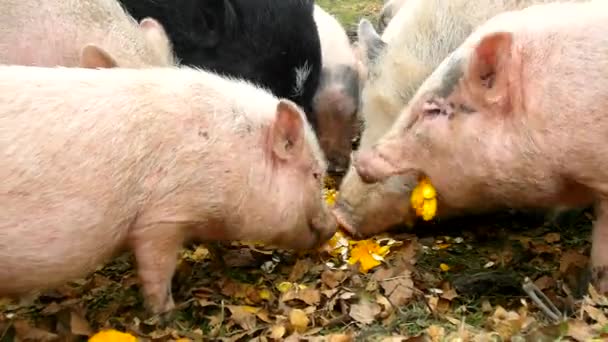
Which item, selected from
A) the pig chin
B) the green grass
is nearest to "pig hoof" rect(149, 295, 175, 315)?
the pig chin

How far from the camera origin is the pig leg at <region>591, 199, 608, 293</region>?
409 cm

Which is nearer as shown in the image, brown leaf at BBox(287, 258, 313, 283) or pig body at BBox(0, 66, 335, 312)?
pig body at BBox(0, 66, 335, 312)

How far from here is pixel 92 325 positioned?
4.11 meters

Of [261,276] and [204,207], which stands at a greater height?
[204,207]

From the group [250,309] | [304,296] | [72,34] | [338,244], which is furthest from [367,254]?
[72,34]

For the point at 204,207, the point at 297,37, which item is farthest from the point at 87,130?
the point at 297,37

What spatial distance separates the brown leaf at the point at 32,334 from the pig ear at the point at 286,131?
124 cm

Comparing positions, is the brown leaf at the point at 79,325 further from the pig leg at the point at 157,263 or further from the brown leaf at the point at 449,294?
the brown leaf at the point at 449,294

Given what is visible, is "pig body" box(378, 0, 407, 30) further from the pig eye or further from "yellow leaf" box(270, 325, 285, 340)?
"yellow leaf" box(270, 325, 285, 340)

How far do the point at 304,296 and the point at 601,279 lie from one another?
130 centimetres

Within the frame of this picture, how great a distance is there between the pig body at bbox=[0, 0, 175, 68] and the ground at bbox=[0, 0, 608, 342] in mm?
1098

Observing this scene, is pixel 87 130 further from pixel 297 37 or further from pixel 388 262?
pixel 297 37

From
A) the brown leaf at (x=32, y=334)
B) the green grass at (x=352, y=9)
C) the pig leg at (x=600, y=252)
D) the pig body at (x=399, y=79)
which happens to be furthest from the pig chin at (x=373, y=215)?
the green grass at (x=352, y=9)

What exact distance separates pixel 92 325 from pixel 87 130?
2.87ft
